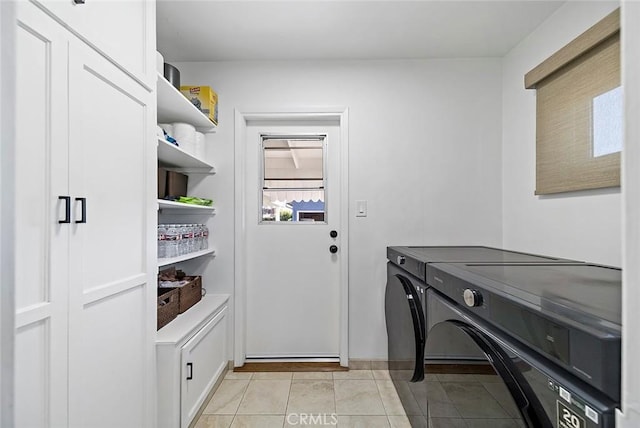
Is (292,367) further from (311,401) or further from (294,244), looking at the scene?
(294,244)

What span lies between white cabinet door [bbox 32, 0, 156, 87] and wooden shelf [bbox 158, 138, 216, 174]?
0.40 metres

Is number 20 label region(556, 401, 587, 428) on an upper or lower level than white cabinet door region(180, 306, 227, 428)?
upper

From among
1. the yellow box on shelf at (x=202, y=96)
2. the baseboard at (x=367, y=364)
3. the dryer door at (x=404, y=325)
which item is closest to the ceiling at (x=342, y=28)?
the yellow box on shelf at (x=202, y=96)

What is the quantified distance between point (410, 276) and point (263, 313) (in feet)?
4.19

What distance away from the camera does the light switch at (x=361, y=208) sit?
95.7 inches

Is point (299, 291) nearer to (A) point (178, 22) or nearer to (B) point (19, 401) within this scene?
(B) point (19, 401)

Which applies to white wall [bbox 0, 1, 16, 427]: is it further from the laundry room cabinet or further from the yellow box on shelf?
the yellow box on shelf

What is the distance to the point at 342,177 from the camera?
2.43m

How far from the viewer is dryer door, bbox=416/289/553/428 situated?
70 cm

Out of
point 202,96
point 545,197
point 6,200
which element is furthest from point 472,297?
point 202,96

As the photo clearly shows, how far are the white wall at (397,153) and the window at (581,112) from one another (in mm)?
463

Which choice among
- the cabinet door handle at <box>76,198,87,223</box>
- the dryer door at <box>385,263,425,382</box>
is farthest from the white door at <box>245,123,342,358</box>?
Answer: the cabinet door handle at <box>76,198,87,223</box>

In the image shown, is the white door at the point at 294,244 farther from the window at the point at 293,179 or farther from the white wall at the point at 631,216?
the white wall at the point at 631,216

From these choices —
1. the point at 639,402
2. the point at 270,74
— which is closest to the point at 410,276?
the point at 639,402
